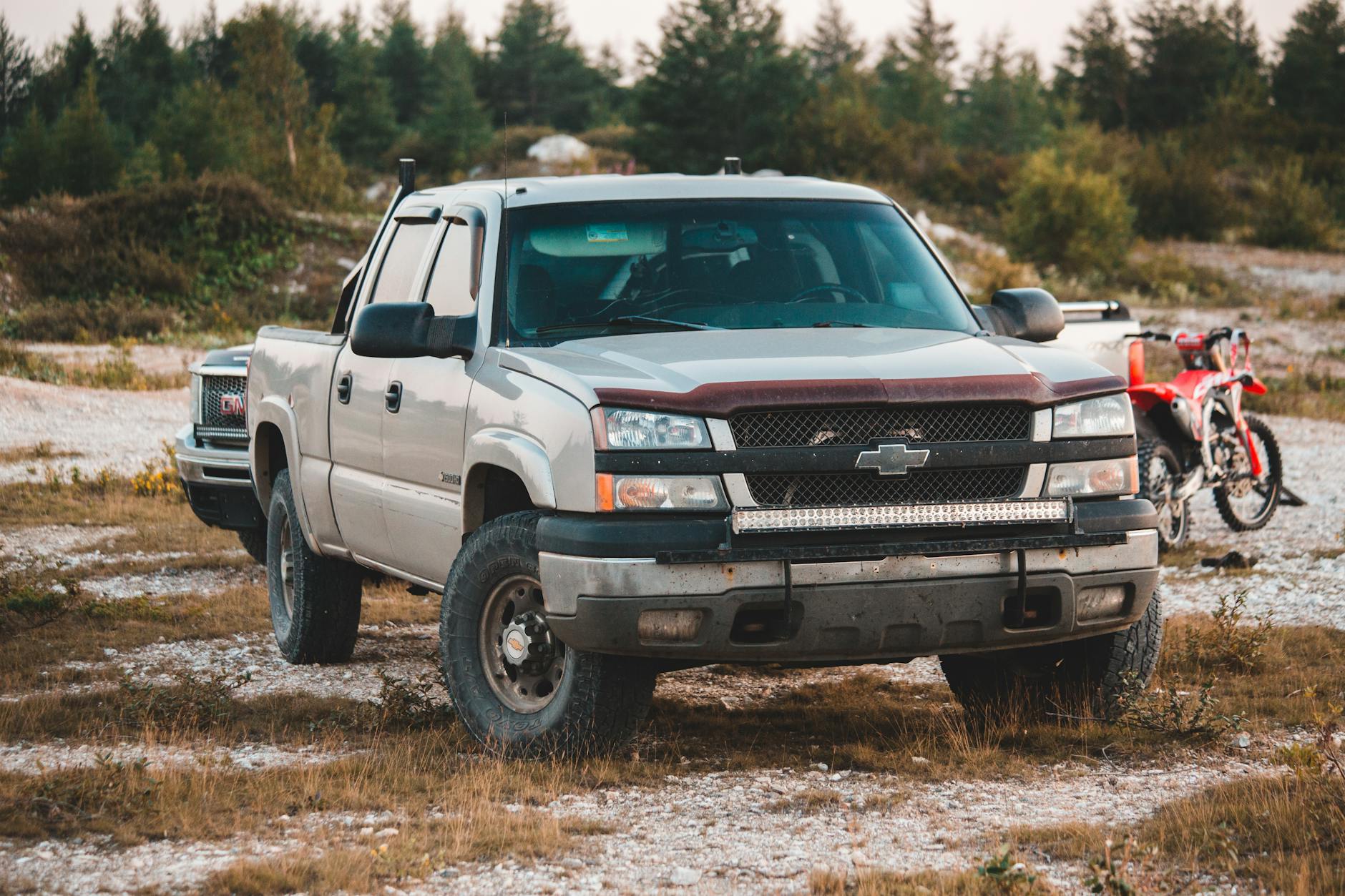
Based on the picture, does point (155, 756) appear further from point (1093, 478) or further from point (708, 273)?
point (1093, 478)

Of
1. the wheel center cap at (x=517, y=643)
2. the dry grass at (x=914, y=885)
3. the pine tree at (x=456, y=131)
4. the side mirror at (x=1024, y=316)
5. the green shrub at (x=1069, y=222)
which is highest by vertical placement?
the pine tree at (x=456, y=131)

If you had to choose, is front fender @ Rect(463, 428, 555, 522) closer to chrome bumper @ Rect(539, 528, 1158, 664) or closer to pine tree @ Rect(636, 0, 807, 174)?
chrome bumper @ Rect(539, 528, 1158, 664)

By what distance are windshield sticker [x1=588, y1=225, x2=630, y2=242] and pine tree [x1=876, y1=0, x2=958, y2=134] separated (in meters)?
57.7

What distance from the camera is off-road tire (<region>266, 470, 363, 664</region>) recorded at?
24.7ft

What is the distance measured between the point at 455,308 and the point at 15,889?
9.40 feet

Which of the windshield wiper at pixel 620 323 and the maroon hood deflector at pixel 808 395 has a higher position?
the windshield wiper at pixel 620 323

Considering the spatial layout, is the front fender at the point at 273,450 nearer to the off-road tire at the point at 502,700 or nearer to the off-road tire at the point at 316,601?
the off-road tire at the point at 316,601

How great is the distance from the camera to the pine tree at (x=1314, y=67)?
68.0 meters

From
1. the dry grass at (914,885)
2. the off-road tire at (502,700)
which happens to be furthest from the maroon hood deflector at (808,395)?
the dry grass at (914,885)

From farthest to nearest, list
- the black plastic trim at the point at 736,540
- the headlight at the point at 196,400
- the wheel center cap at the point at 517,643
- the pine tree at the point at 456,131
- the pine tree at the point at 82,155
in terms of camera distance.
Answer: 1. the pine tree at the point at 456,131
2. the pine tree at the point at 82,155
3. the headlight at the point at 196,400
4. the wheel center cap at the point at 517,643
5. the black plastic trim at the point at 736,540

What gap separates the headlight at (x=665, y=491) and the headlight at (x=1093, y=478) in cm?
111

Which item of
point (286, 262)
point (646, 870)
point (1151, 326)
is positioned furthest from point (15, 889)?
point (286, 262)

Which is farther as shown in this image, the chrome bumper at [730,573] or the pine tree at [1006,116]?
the pine tree at [1006,116]

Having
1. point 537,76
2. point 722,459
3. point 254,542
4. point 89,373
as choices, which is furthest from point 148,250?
point 537,76
